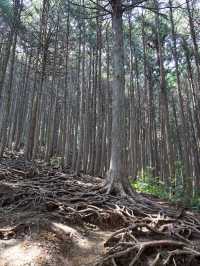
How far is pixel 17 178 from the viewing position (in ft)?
25.8

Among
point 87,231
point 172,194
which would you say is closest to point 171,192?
point 172,194

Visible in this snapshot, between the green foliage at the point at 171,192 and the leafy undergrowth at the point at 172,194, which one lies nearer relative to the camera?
the leafy undergrowth at the point at 172,194

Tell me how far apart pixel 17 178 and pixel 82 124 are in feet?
22.1

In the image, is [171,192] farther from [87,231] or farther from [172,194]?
[87,231]

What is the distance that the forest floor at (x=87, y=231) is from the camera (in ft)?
10.8

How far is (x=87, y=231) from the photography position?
14.7ft

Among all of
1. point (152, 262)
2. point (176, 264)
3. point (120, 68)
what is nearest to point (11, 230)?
point (152, 262)

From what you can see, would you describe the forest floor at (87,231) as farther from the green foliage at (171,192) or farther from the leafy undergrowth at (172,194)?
the green foliage at (171,192)

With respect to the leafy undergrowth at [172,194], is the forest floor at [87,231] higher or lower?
lower

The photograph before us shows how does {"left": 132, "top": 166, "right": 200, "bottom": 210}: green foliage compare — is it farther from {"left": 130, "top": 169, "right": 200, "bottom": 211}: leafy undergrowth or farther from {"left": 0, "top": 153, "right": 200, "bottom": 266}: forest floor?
{"left": 0, "top": 153, "right": 200, "bottom": 266}: forest floor

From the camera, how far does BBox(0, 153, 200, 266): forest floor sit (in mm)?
3295

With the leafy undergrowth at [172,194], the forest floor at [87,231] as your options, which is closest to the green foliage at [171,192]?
the leafy undergrowth at [172,194]

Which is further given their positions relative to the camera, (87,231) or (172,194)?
(172,194)

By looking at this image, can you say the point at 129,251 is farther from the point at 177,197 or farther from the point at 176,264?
the point at 177,197
